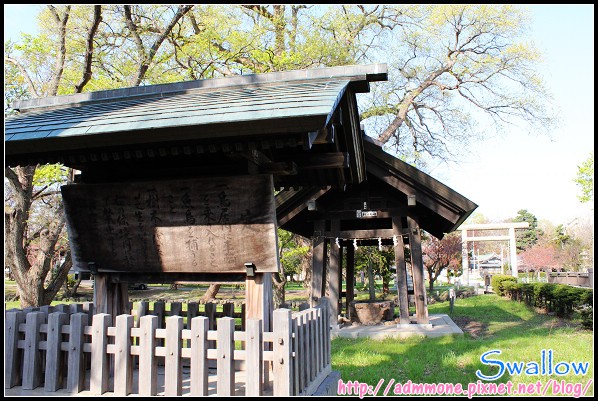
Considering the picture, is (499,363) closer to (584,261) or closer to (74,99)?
(74,99)

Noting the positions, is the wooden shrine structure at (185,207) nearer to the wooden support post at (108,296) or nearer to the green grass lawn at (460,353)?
the wooden support post at (108,296)

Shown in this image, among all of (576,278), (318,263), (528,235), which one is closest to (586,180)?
(576,278)

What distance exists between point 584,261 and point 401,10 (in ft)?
119

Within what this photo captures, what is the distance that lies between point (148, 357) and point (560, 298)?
15.1 m

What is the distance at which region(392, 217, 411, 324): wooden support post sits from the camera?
12.1 metres

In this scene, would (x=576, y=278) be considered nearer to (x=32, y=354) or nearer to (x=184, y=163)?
(x=184, y=163)

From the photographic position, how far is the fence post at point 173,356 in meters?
4.48

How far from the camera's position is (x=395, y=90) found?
77.0 ft

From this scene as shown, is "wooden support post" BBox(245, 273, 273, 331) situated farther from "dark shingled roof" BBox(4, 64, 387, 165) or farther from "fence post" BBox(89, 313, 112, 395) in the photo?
"dark shingled roof" BBox(4, 64, 387, 165)

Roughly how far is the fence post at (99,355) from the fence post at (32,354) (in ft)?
2.61

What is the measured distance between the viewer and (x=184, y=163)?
5824 millimetres

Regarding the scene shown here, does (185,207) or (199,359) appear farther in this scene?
(185,207)

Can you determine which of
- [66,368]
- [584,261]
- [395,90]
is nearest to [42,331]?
[66,368]

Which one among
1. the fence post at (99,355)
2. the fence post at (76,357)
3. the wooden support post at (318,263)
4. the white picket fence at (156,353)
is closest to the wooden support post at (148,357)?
the white picket fence at (156,353)
